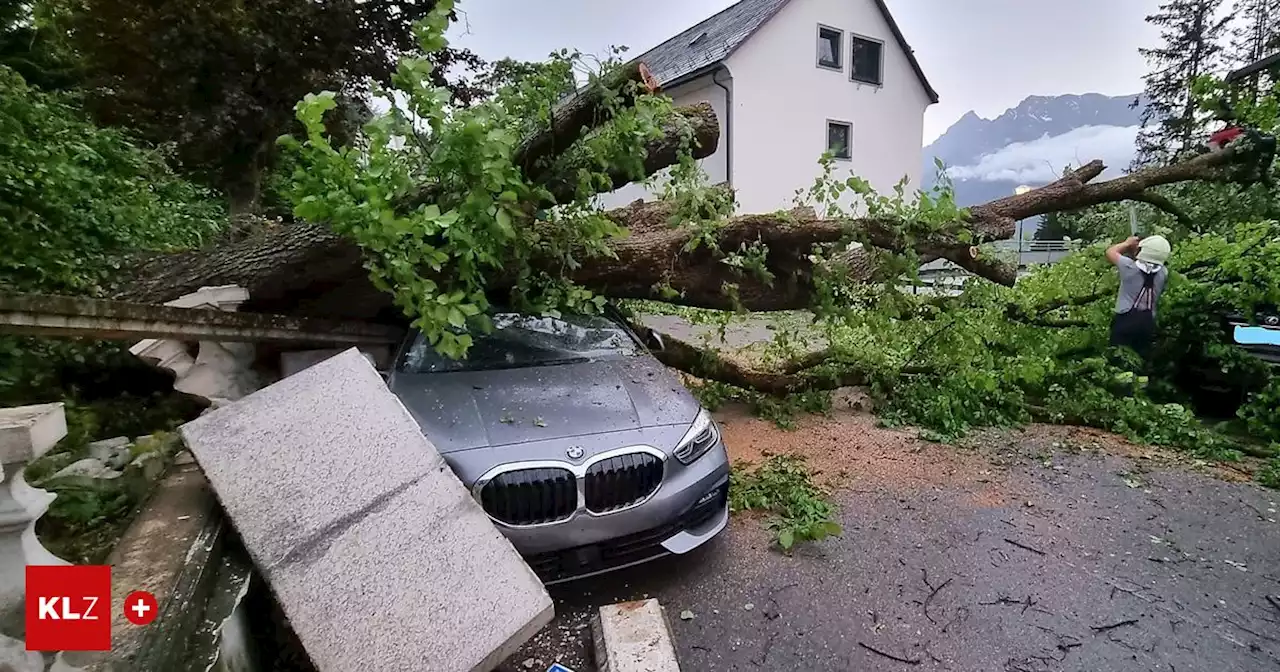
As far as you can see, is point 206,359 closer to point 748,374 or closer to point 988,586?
point 748,374

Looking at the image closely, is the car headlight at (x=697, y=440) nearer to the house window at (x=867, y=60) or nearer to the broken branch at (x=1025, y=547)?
the broken branch at (x=1025, y=547)

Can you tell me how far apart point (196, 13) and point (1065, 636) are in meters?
10.3

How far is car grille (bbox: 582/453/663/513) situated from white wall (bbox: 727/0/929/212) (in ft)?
40.6

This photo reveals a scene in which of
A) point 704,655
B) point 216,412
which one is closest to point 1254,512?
point 704,655

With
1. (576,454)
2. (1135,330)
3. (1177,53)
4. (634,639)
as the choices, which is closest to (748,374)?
(1135,330)

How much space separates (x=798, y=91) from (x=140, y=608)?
1643 centimetres

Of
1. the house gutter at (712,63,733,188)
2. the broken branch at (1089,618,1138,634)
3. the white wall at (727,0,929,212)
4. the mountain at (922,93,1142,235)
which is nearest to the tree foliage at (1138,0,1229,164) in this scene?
the mountain at (922,93,1142,235)

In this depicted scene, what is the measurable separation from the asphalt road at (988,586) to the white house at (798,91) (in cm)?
1079

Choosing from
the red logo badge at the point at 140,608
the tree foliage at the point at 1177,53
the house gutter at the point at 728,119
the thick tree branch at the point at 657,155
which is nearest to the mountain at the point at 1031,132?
the tree foliage at the point at 1177,53

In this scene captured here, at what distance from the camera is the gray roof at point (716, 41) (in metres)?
14.7

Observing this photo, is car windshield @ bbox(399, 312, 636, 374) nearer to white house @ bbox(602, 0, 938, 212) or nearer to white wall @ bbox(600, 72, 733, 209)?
white house @ bbox(602, 0, 938, 212)

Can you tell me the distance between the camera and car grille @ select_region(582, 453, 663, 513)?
275 centimetres

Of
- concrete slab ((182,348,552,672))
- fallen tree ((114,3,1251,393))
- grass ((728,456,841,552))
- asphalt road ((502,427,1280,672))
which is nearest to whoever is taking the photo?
concrete slab ((182,348,552,672))

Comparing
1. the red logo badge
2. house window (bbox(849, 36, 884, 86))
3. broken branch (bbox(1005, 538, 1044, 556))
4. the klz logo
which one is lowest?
broken branch (bbox(1005, 538, 1044, 556))
